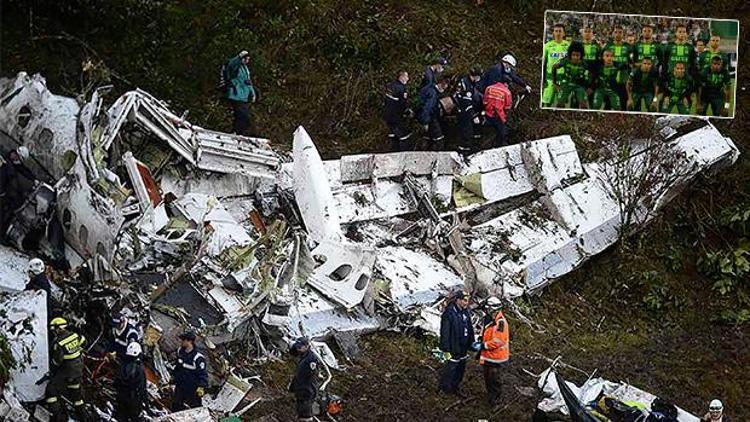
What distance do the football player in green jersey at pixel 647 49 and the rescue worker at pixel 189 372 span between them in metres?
7.41

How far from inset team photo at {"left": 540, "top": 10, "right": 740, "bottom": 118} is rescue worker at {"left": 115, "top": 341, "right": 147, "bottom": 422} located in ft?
24.6

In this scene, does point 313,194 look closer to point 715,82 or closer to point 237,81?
point 237,81

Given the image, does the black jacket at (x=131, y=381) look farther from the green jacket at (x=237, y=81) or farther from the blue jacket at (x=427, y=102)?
the blue jacket at (x=427, y=102)

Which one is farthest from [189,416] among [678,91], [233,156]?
[678,91]

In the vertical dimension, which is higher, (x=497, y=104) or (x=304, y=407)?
(x=497, y=104)

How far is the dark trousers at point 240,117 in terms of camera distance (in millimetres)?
14664

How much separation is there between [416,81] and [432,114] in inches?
70.6

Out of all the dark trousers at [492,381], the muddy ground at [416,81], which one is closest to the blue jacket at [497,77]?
the muddy ground at [416,81]

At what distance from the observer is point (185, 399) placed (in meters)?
10.2

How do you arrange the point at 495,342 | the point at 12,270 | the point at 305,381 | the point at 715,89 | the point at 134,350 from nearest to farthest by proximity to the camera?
the point at 134,350
the point at 305,381
the point at 495,342
the point at 12,270
the point at 715,89

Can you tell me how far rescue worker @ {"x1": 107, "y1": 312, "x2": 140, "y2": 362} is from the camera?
1011 cm

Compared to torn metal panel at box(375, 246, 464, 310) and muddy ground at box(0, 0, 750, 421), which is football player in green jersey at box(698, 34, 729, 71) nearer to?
muddy ground at box(0, 0, 750, 421)

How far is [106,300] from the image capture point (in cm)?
1079

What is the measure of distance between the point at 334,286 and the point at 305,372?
216 cm
